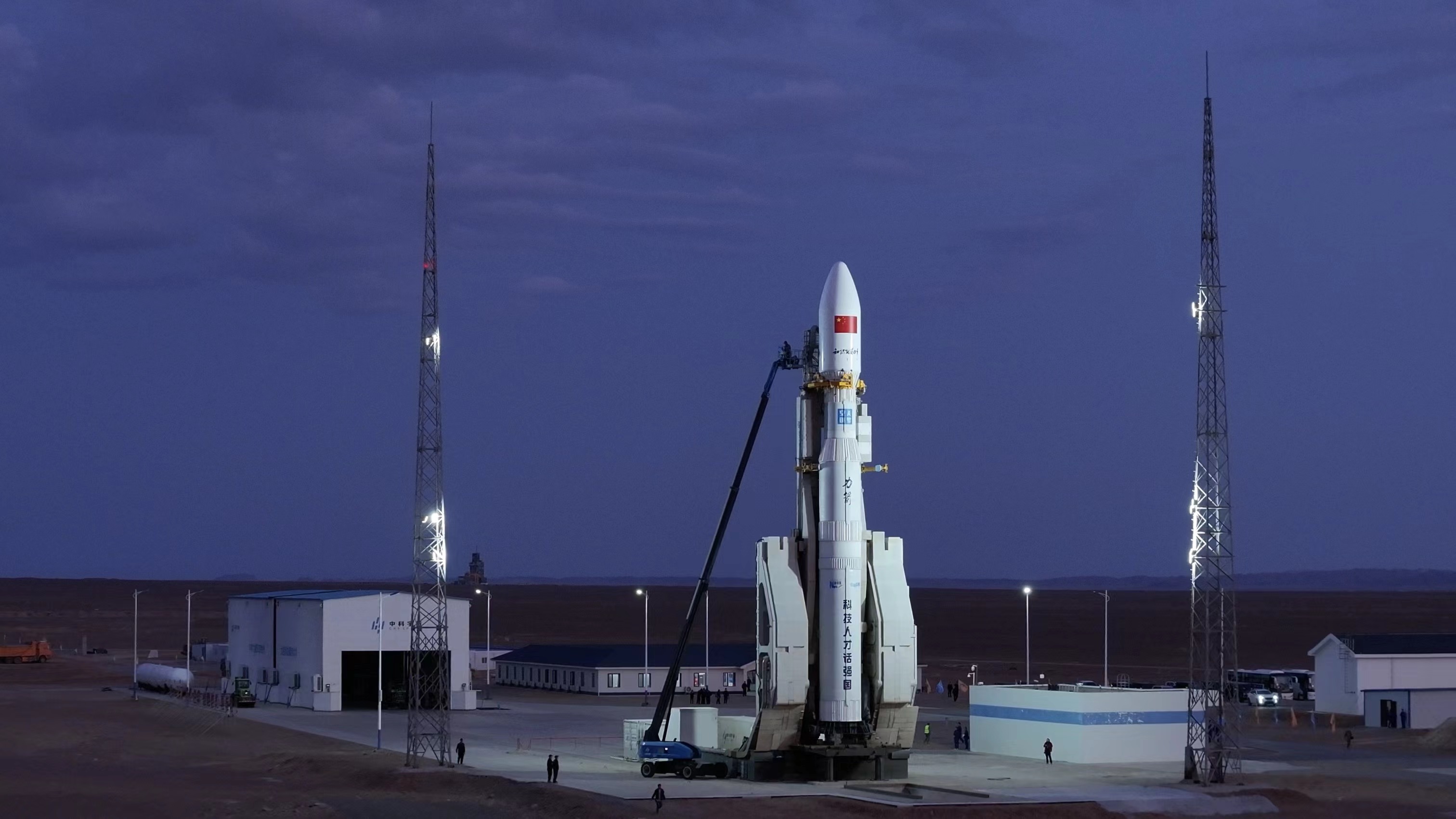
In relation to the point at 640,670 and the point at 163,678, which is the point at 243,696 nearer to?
the point at 163,678

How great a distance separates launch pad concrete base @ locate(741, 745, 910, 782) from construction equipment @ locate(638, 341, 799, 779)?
1.20m

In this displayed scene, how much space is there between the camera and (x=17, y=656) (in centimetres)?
11481

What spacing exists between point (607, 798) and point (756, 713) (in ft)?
24.9

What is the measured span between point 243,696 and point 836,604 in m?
39.2

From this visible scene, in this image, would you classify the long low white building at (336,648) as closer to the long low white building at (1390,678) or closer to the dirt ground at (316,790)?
the dirt ground at (316,790)

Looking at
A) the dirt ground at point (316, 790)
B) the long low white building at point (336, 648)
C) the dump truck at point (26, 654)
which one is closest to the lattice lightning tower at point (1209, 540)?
the dirt ground at point (316, 790)

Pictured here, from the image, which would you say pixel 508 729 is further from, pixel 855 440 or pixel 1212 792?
pixel 1212 792

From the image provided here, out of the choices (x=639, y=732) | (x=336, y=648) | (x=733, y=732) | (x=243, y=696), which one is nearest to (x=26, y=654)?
(x=243, y=696)

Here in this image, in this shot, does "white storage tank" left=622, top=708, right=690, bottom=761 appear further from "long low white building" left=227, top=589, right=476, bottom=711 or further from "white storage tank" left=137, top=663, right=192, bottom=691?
→ "white storage tank" left=137, top=663, right=192, bottom=691

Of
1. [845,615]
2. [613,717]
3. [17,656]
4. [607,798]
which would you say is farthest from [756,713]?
[17,656]

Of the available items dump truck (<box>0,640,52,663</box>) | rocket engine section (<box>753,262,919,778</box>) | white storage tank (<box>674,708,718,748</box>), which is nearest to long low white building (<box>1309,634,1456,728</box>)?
rocket engine section (<box>753,262,919,778</box>)

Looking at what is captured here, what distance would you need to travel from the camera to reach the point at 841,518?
55.3 m

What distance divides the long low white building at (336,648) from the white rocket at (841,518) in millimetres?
28073

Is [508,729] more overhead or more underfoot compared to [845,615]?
more underfoot
